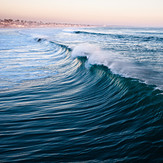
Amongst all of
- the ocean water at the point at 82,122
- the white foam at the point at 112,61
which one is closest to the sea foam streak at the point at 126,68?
the white foam at the point at 112,61

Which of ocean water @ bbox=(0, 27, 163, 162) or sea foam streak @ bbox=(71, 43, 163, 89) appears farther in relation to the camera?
sea foam streak @ bbox=(71, 43, 163, 89)

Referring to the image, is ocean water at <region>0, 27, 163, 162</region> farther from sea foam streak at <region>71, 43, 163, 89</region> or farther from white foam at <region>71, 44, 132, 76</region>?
white foam at <region>71, 44, 132, 76</region>

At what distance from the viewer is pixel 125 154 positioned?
264 cm

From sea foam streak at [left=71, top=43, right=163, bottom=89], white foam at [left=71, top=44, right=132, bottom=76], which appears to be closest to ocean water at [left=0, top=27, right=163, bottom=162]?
sea foam streak at [left=71, top=43, right=163, bottom=89]

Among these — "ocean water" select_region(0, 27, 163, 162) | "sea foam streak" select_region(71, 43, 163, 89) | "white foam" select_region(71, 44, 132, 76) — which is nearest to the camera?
"ocean water" select_region(0, 27, 163, 162)

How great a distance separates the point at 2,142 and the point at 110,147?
185 cm

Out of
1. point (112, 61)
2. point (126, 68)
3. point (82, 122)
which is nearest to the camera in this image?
point (82, 122)

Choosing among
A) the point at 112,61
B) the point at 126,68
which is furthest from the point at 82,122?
the point at 112,61

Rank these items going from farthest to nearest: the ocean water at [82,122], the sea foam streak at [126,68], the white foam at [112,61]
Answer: the white foam at [112,61], the sea foam streak at [126,68], the ocean water at [82,122]

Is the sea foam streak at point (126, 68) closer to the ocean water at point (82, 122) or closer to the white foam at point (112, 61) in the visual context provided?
the white foam at point (112, 61)

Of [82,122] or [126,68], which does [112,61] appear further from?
[82,122]

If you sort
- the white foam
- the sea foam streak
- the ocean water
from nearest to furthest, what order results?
the ocean water → the sea foam streak → the white foam

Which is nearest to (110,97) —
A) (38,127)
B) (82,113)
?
(82,113)

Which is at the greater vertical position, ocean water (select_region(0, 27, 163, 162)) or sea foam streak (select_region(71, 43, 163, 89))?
sea foam streak (select_region(71, 43, 163, 89))
